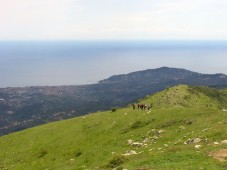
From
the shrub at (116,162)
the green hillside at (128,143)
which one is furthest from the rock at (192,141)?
the shrub at (116,162)

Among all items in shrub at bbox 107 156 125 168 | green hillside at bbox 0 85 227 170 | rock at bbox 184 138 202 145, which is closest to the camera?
green hillside at bbox 0 85 227 170

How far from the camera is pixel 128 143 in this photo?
39.8 meters

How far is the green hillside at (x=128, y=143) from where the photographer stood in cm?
2592

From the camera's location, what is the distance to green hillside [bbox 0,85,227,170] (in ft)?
85.0

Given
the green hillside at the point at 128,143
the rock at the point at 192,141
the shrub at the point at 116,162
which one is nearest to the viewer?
the green hillside at the point at 128,143

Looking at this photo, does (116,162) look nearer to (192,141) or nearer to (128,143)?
(192,141)

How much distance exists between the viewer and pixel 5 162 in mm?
47594

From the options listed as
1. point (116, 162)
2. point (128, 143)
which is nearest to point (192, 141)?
point (116, 162)

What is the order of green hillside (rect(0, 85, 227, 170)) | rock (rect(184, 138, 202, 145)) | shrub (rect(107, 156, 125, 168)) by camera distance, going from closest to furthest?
green hillside (rect(0, 85, 227, 170)) < shrub (rect(107, 156, 125, 168)) < rock (rect(184, 138, 202, 145))

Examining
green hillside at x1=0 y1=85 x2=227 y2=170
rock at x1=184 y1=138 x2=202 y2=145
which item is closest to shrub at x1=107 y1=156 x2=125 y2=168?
green hillside at x1=0 y1=85 x2=227 y2=170

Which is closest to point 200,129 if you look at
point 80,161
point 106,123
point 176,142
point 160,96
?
point 176,142

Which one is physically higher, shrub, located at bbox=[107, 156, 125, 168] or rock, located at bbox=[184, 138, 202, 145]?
rock, located at bbox=[184, 138, 202, 145]

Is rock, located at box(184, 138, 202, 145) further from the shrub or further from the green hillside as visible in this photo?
the shrub

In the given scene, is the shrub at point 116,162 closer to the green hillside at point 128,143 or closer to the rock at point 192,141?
the green hillside at point 128,143
